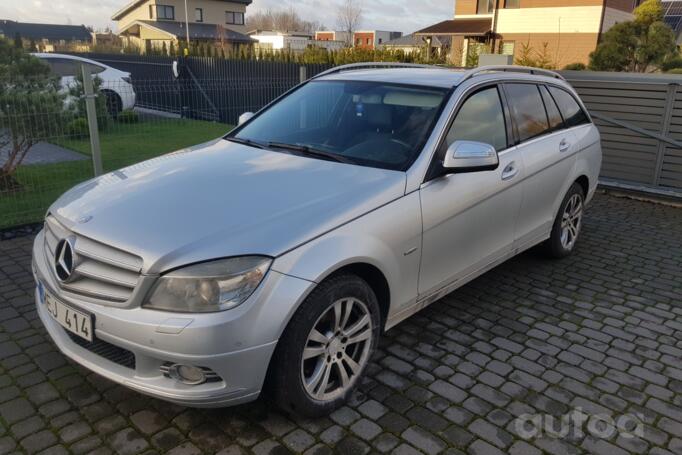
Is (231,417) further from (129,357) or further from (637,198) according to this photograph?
(637,198)

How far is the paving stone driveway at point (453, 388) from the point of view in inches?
116

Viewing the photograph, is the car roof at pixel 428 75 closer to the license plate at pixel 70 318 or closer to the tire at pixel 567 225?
the tire at pixel 567 225

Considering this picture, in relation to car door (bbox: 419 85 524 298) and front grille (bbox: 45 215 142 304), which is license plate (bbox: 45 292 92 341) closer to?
front grille (bbox: 45 215 142 304)

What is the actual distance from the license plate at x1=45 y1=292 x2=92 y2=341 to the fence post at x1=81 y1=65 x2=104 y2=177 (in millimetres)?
3961

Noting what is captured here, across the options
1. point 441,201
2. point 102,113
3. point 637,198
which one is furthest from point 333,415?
point 637,198

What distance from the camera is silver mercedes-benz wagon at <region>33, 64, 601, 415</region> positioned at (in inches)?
103

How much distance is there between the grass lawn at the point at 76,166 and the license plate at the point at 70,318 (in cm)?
351

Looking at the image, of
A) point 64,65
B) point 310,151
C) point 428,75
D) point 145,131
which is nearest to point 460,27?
point 64,65

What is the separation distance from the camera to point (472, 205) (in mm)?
3852

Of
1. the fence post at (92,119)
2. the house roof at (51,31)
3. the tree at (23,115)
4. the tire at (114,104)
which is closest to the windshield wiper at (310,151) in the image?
the fence post at (92,119)

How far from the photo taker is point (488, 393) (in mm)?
3398

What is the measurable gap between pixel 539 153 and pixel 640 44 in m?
21.5

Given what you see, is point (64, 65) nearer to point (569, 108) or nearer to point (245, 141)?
point (245, 141)

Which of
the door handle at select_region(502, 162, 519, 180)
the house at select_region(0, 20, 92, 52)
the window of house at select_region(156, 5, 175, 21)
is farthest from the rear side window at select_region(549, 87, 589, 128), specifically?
the house at select_region(0, 20, 92, 52)
